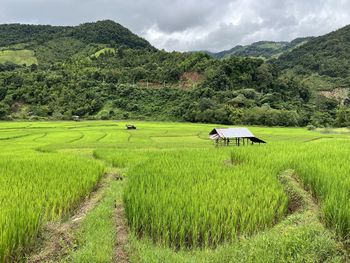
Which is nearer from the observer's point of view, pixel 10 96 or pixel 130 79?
pixel 10 96

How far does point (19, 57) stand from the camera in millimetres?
81125

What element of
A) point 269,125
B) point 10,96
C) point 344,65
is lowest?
point 269,125

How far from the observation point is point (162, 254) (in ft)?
13.3

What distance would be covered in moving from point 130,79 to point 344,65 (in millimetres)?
50070

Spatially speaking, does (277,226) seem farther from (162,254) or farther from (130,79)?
(130,79)

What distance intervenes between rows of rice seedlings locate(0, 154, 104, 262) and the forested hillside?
3639 centimetres

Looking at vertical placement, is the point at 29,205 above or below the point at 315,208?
above

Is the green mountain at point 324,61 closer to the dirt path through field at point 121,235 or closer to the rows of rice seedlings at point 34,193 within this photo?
the rows of rice seedlings at point 34,193

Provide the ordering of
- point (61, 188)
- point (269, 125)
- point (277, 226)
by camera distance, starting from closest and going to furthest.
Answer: point (277, 226), point (61, 188), point (269, 125)

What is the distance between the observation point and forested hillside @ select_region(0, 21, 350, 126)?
45844mm

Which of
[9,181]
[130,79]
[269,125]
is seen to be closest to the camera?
[9,181]

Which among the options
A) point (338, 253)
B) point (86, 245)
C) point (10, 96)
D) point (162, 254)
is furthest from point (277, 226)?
point (10, 96)

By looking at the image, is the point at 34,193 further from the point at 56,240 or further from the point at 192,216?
the point at 192,216

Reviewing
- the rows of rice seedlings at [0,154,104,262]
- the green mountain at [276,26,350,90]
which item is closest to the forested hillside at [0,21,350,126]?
the green mountain at [276,26,350,90]
